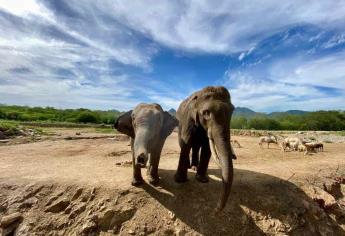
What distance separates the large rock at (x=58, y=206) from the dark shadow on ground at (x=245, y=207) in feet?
5.91

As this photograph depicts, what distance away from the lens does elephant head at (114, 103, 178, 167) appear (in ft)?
19.2

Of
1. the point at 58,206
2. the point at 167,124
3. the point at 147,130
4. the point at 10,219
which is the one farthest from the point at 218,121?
the point at 10,219

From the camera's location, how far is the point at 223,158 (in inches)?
230

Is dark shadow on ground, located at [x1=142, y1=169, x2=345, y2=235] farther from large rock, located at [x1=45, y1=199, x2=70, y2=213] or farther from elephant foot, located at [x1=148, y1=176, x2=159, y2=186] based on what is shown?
large rock, located at [x1=45, y1=199, x2=70, y2=213]

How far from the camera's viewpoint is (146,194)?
7004mm

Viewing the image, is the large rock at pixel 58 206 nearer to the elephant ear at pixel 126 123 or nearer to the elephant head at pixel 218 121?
the elephant ear at pixel 126 123

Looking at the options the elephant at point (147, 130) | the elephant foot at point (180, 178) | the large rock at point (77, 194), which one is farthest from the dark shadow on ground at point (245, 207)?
the large rock at point (77, 194)

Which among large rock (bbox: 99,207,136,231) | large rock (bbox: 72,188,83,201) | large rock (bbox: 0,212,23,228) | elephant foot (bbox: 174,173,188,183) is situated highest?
elephant foot (bbox: 174,173,188,183)

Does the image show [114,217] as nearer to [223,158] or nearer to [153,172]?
[153,172]

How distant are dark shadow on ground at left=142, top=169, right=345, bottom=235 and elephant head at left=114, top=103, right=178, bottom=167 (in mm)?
1322

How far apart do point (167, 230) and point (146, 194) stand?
1035 millimetres

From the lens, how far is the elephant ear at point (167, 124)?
7.01 meters

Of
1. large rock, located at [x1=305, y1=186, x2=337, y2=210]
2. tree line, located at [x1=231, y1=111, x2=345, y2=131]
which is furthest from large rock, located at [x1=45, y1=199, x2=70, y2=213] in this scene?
tree line, located at [x1=231, y1=111, x2=345, y2=131]

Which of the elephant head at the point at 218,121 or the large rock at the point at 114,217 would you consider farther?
the large rock at the point at 114,217
